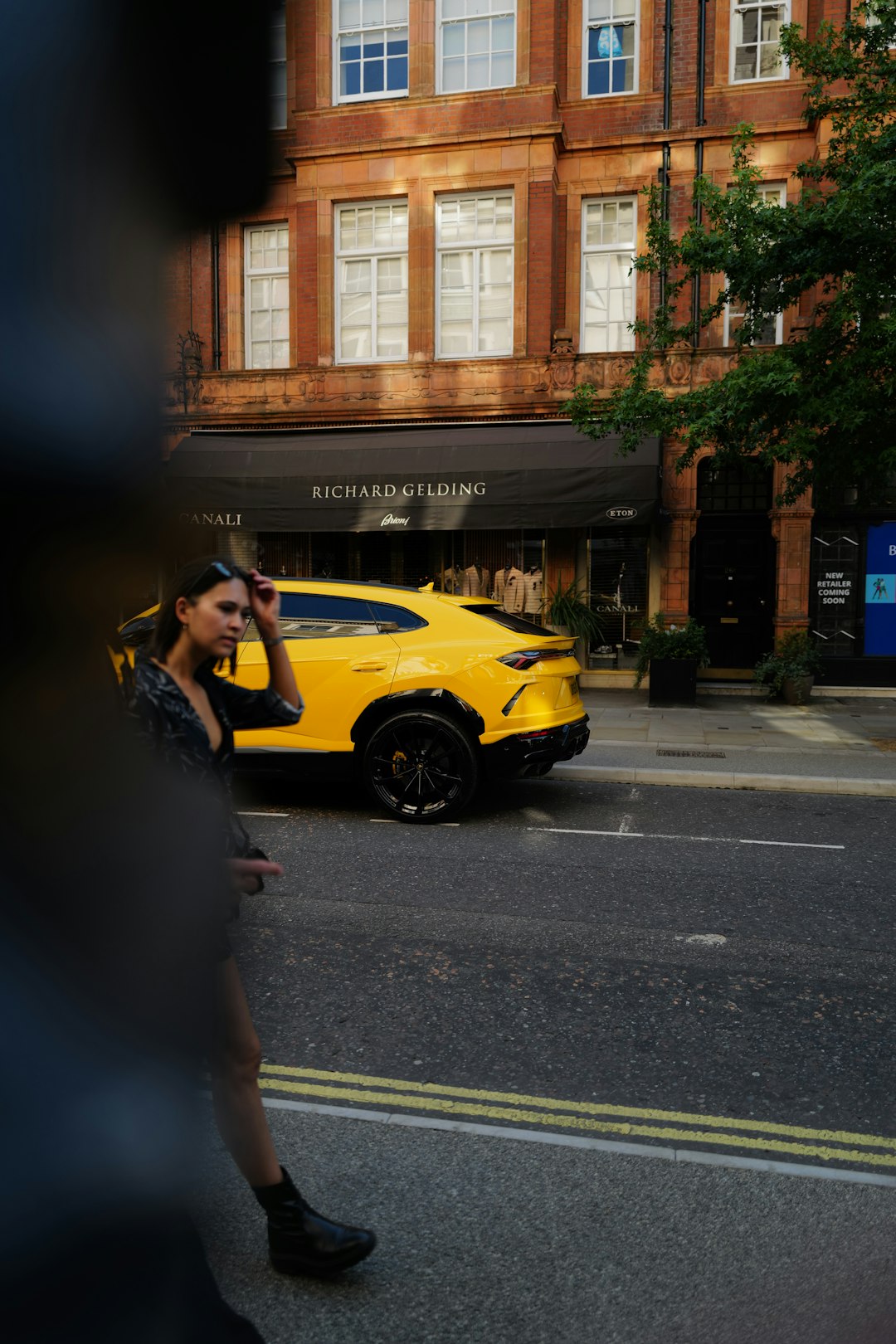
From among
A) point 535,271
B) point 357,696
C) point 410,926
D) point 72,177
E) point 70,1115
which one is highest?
point 535,271

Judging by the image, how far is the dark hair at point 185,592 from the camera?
195cm

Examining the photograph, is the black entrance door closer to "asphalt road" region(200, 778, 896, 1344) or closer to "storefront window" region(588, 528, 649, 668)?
"storefront window" region(588, 528, 649, 668)

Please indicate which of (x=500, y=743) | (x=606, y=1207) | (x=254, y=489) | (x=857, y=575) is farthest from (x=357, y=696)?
(x=857, y=575)

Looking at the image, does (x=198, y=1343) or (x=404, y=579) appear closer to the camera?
(x=198, y=1343)

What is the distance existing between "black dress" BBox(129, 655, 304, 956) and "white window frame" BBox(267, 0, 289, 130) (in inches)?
33.3

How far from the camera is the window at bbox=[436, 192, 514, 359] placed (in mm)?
17578

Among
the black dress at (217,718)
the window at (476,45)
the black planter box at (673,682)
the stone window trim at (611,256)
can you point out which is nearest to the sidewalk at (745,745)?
the black planter box at (673,682)

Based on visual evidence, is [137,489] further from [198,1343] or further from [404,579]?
[404,579]

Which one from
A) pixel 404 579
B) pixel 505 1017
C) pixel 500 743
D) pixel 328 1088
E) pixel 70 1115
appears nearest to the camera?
pixel 70 1115

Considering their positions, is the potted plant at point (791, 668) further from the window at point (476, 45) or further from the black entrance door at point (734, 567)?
the window at point (476, 45)

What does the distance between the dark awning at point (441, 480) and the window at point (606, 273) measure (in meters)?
1.83

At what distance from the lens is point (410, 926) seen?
5.79 metres

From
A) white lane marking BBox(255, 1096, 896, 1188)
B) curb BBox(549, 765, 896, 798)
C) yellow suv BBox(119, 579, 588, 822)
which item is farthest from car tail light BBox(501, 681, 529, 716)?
white lane marking BBox(255, 1096, 896, 1188)

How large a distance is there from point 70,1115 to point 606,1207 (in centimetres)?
252
